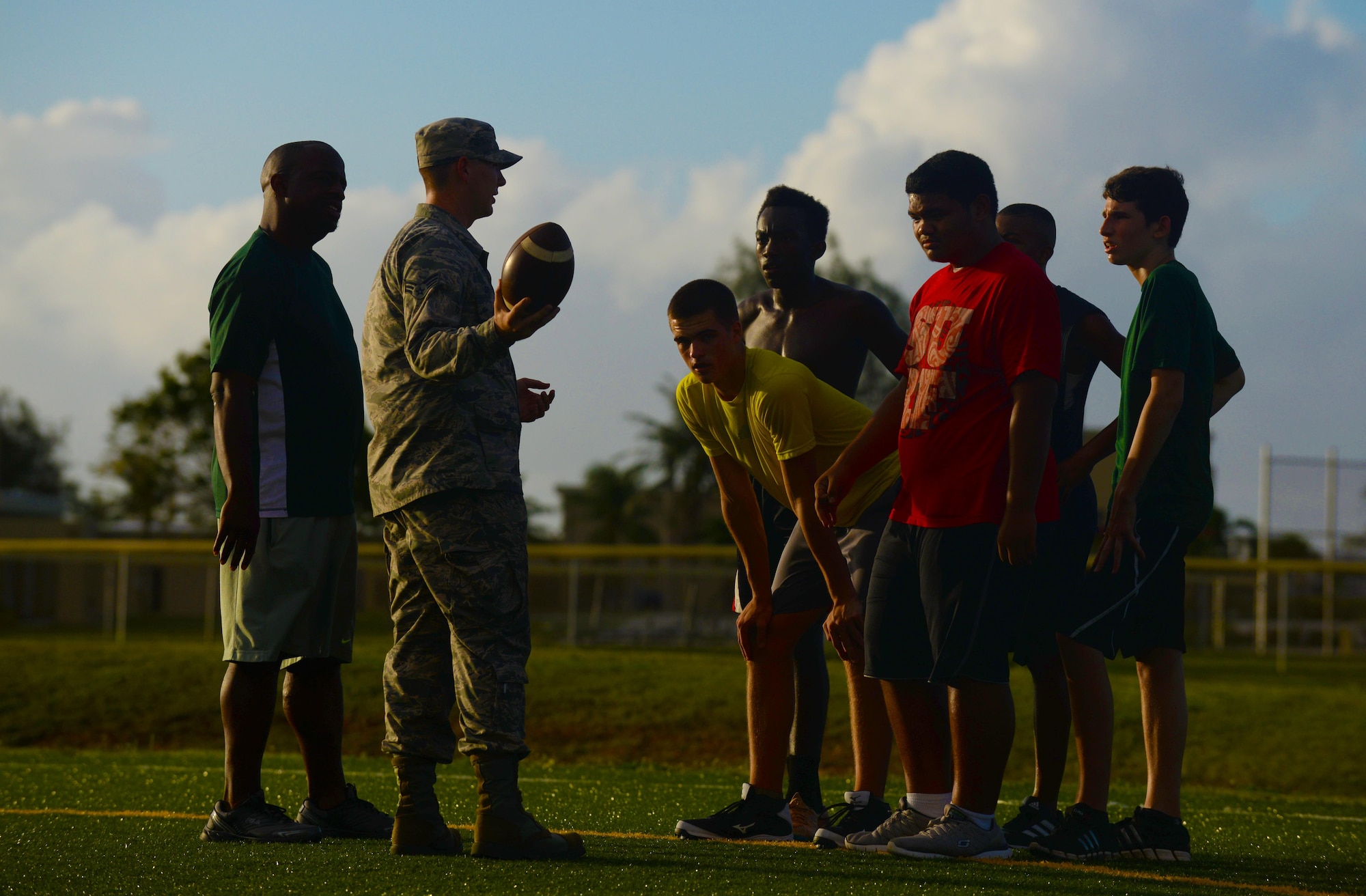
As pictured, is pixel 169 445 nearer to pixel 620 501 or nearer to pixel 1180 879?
pixel 620 501

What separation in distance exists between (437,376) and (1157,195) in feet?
8.33

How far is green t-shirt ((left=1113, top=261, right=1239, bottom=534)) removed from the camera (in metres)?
4.45

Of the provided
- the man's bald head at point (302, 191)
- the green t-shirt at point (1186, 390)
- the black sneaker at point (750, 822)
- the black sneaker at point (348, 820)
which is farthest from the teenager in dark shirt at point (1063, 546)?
the man's bald head at point (302, 191)

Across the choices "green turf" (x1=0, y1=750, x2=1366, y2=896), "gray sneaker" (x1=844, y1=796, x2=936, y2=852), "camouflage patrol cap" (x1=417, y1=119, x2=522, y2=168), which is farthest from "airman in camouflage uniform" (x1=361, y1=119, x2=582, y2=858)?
"gray sneaker" (x1=844, y1=796, x2=936, y2=852)

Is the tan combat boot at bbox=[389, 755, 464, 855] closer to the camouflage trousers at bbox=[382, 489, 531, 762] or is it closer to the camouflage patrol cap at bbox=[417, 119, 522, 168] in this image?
the camouflage trousers at bbox=[382, 489, 531, 762]

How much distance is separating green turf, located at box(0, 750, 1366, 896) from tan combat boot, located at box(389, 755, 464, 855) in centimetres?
8

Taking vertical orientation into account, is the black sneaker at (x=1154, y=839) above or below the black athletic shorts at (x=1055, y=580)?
below

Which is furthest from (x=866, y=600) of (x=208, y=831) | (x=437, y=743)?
(x=208, y=831)

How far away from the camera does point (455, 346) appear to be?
148 inches

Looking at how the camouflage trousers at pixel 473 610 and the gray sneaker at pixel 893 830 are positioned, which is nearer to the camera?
the camouflage trousers at pixel 473 610

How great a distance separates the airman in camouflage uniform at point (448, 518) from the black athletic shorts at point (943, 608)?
1087 millimetres

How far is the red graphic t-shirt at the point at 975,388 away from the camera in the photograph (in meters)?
3.99

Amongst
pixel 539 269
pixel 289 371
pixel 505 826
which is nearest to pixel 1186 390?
pixel 539 269

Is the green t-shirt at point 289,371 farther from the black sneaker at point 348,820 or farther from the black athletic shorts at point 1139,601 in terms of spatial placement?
the black athletic shorts at point 1139,601
